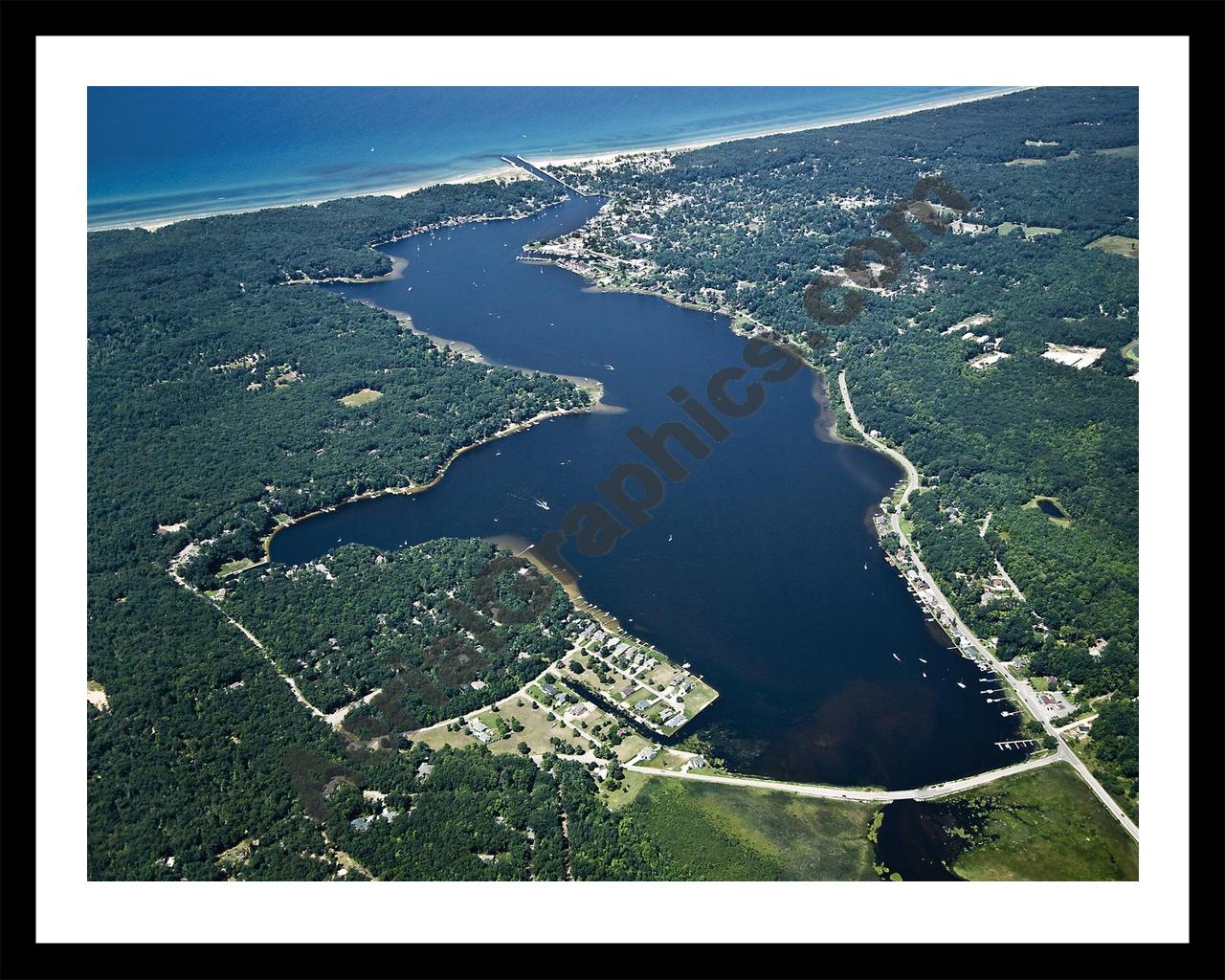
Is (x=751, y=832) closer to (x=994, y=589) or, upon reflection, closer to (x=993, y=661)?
(x=993, y=661)

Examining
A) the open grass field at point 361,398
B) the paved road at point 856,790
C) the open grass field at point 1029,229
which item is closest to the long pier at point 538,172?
the open grass field at point 1029,229

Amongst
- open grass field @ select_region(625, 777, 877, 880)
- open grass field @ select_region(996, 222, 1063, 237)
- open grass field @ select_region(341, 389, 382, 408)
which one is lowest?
open grass field @ select_region(625, 777, 877, 880)

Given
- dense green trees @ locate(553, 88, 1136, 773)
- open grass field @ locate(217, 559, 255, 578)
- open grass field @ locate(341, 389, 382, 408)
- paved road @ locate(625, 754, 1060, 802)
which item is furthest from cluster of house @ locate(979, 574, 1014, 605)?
open grass field @ locate(341, 389, 382, 408)

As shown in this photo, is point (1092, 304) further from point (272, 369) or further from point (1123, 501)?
point (272, 369)

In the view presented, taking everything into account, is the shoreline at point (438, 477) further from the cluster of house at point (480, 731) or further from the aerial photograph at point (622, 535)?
the cluster of house at point (480, 731)

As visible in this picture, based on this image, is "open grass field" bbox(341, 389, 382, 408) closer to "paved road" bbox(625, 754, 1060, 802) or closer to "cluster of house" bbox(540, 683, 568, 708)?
"cluster of house" bbox(540, 683, 568, 708)

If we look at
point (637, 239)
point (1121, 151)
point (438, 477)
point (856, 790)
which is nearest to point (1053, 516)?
point (856, 790)
